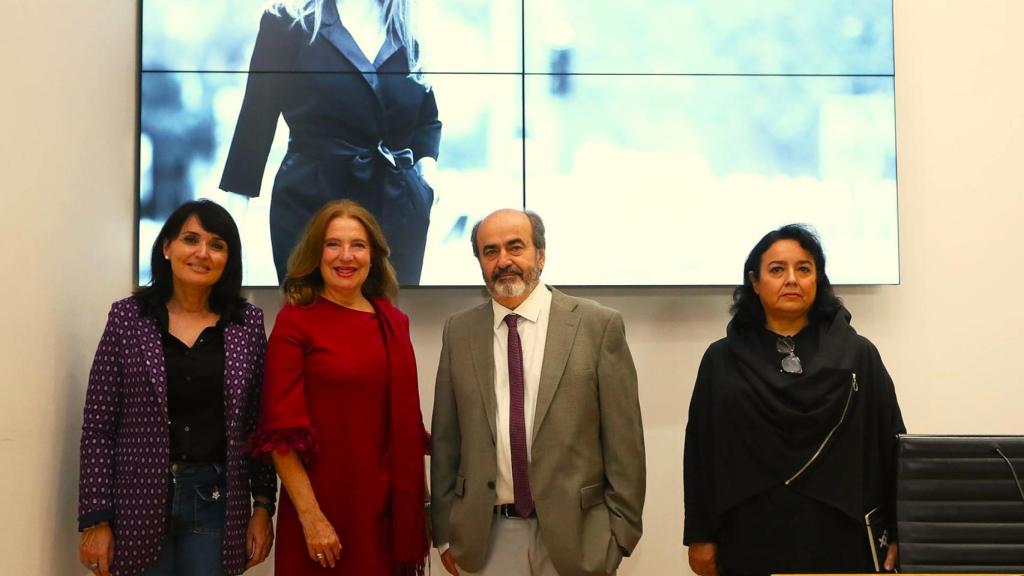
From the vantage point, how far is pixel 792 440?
252 centimetres

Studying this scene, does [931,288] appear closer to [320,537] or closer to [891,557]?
[891,557]

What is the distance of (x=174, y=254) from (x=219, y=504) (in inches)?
28.3

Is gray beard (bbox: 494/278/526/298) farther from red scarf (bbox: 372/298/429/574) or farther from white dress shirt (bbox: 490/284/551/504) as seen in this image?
red scarf (bbox: 372/298/429/574)

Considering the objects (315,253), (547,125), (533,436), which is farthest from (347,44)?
(533,436)

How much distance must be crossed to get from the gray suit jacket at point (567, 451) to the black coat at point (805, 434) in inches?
9.8

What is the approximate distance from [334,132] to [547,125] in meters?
0.83

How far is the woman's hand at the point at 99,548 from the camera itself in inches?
91.7

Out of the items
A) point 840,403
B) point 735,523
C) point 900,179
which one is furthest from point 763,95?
point 735,523

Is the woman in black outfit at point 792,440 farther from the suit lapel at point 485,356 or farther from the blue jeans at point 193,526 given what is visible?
the blue jeans at point 193,526

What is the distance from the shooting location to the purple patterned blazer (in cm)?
233

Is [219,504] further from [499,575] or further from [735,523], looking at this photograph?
[735,523]

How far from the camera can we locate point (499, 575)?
2.53 m

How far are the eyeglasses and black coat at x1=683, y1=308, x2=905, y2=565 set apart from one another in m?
0.02

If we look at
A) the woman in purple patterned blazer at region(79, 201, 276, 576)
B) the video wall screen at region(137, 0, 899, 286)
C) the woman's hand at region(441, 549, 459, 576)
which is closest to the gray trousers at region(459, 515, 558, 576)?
Result: the woman's hand at region(441, 549, 459, 576)
